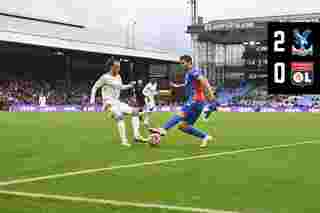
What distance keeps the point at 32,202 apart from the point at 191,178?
253 cm

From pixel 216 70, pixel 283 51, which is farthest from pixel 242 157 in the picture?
pixel 216 70

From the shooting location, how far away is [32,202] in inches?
239

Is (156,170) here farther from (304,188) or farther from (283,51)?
(283,51)

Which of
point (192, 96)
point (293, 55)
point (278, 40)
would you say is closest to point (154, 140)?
point (192, 96)

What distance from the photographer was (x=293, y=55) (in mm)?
35438

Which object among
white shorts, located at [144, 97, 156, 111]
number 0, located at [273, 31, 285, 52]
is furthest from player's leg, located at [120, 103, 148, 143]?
number 0, located at [273, 31, 285, 52]

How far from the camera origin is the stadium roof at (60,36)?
54.8 metres

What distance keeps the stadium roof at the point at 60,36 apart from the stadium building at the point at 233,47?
6203mm

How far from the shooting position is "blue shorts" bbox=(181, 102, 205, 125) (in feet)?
42.1

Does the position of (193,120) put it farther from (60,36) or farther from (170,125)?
(60,36)

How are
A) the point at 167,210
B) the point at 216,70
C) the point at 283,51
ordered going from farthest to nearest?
1. the point at 216,70
2. the point at 283,51
3. the point at 167,210

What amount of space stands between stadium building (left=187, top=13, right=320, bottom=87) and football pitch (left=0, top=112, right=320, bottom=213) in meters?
62.9

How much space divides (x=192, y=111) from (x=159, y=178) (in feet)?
16.6

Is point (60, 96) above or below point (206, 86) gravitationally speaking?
below
